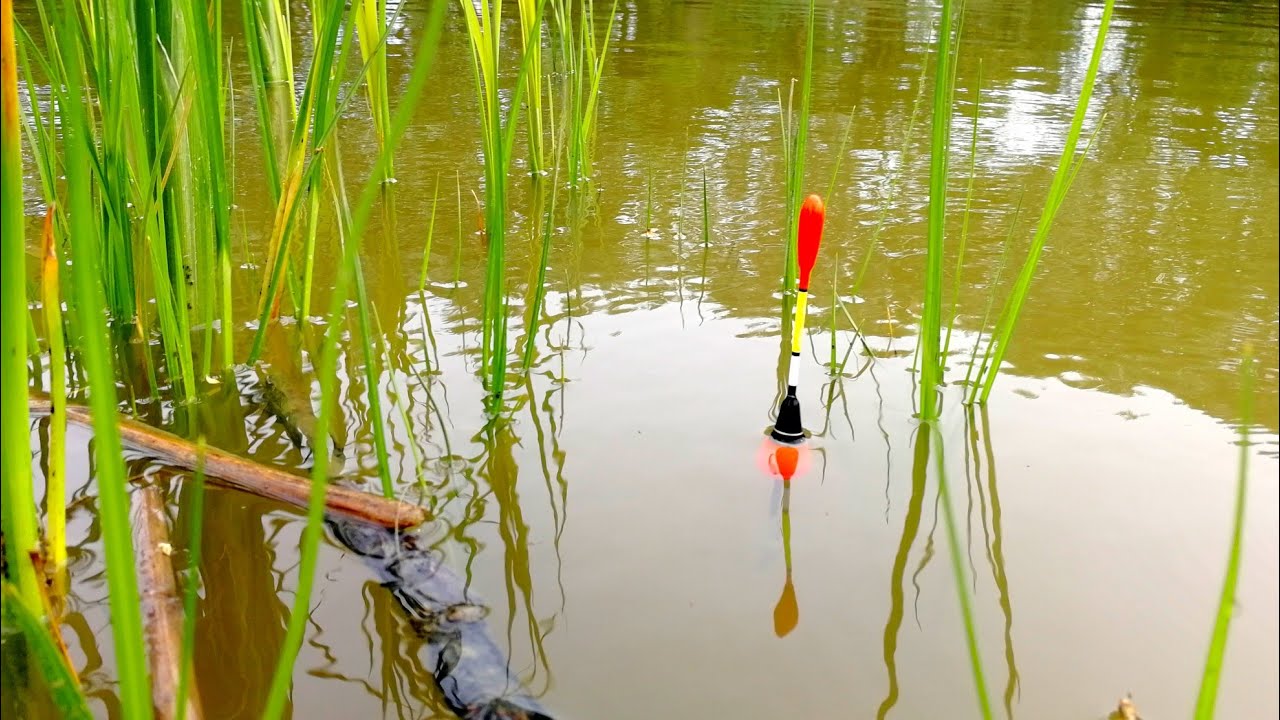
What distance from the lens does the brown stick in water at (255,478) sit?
1.30 meters

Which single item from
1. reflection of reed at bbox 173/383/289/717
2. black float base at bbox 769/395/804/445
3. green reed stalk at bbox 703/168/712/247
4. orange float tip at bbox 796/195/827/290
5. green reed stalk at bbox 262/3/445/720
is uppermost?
green reed stalk at bbox 262/3/445/720

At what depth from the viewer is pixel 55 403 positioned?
0.87 m

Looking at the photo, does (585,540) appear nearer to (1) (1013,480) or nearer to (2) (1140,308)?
(1) (1013,480)

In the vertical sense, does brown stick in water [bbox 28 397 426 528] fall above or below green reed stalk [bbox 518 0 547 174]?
below

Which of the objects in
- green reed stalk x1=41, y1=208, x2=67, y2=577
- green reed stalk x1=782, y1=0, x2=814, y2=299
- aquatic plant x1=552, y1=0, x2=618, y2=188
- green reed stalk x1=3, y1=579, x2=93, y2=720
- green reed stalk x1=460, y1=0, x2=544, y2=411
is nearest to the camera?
green reed stalk x1=3, y1=579, x2=93, y2=720

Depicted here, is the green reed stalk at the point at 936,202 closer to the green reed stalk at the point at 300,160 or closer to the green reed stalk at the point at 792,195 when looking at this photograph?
the green reed stalk at the point at 792,195

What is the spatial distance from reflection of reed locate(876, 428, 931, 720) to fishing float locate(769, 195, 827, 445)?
0.19 m

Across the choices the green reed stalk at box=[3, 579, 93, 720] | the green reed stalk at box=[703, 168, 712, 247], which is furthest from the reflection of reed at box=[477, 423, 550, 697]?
the green reed stalk at box=[703, 168, 712, 247]

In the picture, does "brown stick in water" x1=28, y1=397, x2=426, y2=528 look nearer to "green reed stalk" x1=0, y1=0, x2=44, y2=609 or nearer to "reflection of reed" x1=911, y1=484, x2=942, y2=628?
"green reed stalk" x1=0, y1=0, x2=44, y2=609

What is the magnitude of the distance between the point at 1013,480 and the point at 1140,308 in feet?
2.80

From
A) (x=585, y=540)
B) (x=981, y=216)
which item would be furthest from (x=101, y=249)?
(x=981, y=216)

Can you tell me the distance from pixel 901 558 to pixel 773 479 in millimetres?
241

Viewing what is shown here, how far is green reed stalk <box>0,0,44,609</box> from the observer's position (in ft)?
1.80

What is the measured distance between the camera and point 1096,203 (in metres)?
2.81
